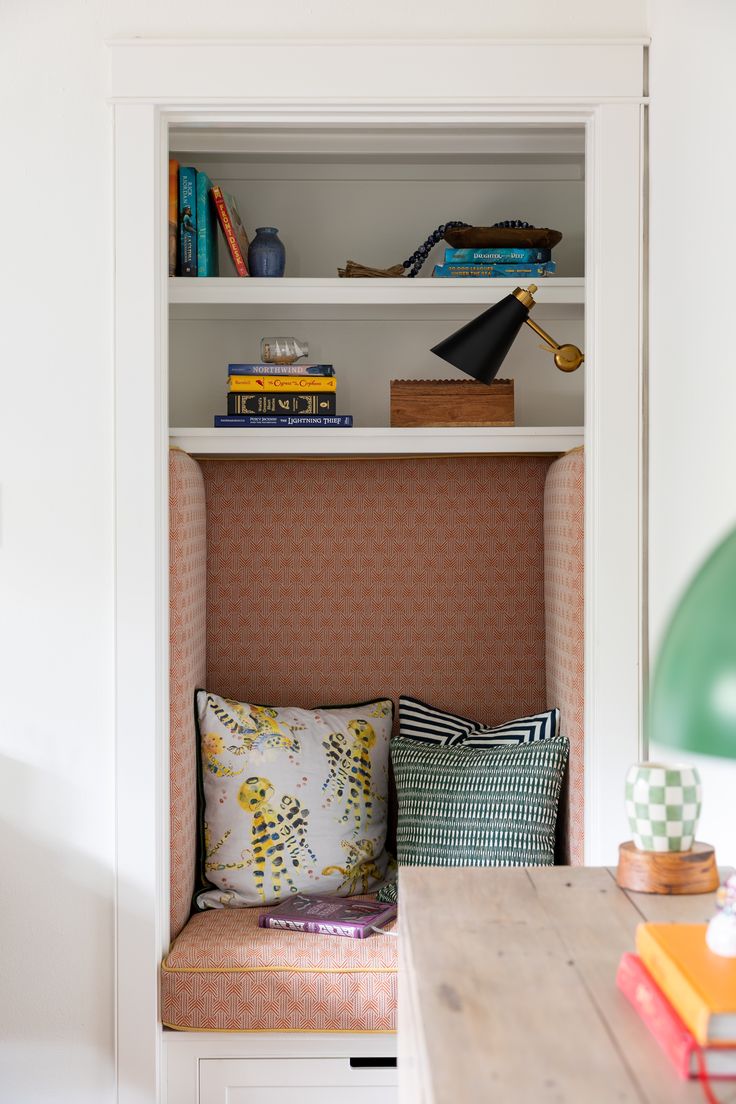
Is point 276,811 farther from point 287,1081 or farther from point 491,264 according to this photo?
point 491,264

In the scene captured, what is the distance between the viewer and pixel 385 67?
6.94 feet

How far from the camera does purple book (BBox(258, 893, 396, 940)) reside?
2.18 m

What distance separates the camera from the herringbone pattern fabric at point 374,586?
8.76 ft

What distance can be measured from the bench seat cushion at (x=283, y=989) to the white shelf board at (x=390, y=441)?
3.43 feet
